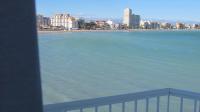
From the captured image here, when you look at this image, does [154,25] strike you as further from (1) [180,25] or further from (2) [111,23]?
(2) [111,23]

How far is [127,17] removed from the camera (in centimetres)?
8919

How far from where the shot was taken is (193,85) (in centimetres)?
2020

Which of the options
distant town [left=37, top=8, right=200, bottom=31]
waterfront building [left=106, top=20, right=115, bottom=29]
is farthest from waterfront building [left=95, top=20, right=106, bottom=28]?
waterfront building [left=106, top=20, right=115, bottom=29]

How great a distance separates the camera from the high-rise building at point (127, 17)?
8612 centimetres

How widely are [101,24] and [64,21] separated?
14.4m

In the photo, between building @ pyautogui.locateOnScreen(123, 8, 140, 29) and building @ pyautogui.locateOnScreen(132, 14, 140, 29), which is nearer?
building @ pyautogui.locateOnScreen(123, 8, 140, 29)

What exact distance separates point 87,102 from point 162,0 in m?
70.6

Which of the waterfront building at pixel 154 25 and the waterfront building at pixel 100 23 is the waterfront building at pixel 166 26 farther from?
the waterfront building at pixel 100 23

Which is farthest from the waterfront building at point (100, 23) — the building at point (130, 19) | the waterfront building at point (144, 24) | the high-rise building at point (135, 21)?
the waterfront building at point (144, 24)

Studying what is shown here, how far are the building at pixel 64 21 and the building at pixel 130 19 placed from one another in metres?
10.9

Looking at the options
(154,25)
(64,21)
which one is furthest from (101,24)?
(154,25)

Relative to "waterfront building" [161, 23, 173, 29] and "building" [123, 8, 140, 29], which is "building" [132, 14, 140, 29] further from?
"waterfront building" [161, 23, 173, 29]

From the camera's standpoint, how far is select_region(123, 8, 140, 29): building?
86.5m

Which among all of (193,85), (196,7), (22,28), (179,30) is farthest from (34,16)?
(179,30)
